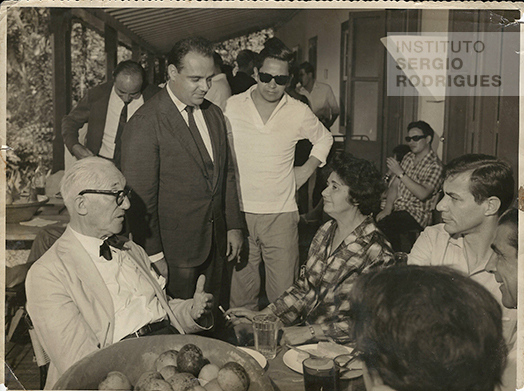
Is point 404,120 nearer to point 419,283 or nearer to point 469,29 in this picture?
point 469,29

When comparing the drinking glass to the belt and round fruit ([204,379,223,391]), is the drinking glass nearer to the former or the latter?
round fruit ([204,379,223,391])

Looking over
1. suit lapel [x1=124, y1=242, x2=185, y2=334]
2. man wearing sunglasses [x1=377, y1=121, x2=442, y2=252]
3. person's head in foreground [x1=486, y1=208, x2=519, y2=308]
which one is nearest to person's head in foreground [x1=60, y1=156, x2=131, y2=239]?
suit lapel [x1=124, y1=242, x2=185, y2=334]

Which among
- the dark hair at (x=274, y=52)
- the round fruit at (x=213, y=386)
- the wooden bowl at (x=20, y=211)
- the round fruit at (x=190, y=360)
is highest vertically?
the dark hair at (x=274, y=52)

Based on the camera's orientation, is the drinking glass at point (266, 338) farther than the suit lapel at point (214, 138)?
No

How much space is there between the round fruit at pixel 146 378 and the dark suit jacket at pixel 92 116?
1.03 meters

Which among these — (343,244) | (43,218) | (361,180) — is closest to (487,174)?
(361,180)

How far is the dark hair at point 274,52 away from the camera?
8.04 feet

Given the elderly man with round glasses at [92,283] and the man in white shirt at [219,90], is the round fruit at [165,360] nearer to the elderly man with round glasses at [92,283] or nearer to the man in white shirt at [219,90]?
the elderly man with round glasses at [92,283]

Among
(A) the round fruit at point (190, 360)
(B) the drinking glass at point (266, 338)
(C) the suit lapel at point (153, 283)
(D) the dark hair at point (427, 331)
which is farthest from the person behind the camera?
(C) the suit lapel at point (153, 283)

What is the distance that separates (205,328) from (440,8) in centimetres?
183

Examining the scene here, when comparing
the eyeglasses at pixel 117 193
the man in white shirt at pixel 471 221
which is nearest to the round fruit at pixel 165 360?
the eyeglasses at pixel 117 193

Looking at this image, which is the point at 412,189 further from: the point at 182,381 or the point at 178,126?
the point at 182,381

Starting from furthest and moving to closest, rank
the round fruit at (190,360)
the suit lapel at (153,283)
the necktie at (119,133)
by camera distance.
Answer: the necktie at (119,133) → the suit lapel at (153,283) → the round fruit at (190,360)

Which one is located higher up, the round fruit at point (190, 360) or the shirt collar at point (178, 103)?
the shirt collar at point (178, 103)
